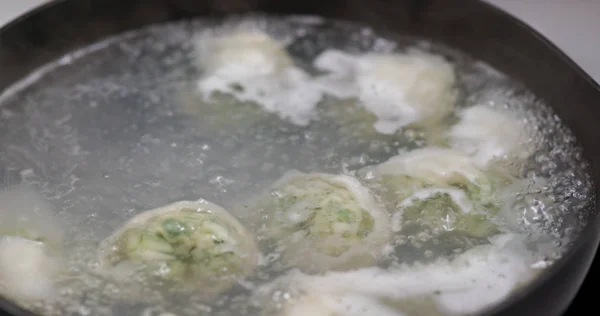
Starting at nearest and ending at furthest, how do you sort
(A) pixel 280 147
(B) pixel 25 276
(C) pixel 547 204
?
(B) pixel 25 276 → (C) pixel 547 204 → (A) pixel 280 147

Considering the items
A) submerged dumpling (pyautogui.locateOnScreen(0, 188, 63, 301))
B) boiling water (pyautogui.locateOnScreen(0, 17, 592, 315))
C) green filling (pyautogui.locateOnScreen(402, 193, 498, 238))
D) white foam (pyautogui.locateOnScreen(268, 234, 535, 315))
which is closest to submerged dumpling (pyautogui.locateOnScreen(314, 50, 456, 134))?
boiling water (pyautogui.locateOnScreen(0, 17, 592, 315))

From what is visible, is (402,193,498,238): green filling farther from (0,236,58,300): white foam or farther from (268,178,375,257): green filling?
(0,236,58,300): white foam

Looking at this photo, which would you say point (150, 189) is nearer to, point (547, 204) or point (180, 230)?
point (180, 230)

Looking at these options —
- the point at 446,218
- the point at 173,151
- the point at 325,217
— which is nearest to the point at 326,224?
the point at 325,217

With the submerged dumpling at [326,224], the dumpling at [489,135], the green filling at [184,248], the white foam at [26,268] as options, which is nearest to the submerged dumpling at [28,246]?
the white foam at [26,268]

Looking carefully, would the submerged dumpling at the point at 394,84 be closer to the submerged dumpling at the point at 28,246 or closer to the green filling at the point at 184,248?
the green filling at the point at 184,248

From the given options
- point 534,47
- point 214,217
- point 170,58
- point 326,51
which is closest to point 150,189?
point 214,217

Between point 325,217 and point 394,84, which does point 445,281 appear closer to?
point 325,217
